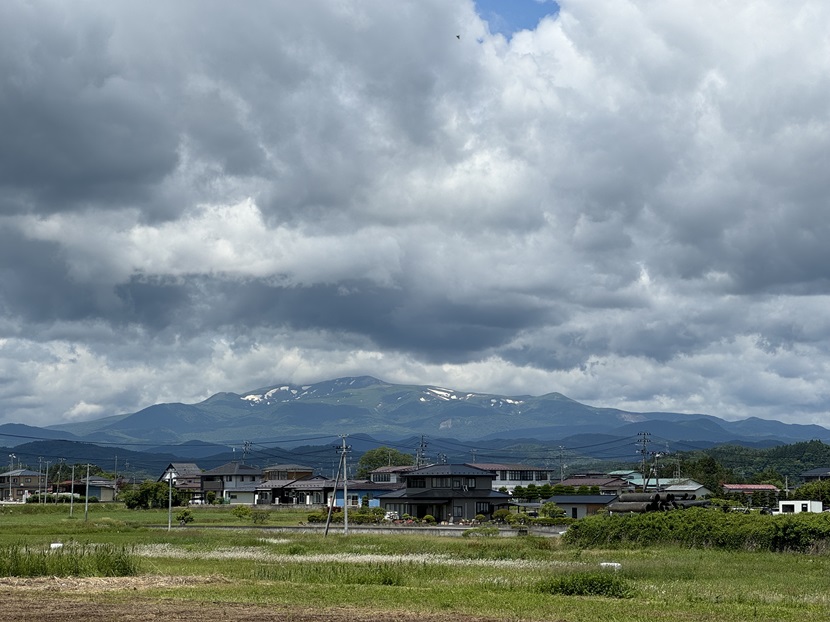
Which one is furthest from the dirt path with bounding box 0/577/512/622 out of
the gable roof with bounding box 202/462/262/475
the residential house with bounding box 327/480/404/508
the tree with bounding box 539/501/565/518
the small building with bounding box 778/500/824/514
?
the gable roof with bounding box 202/462/262/475

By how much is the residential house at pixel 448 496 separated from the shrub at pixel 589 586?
7627cm

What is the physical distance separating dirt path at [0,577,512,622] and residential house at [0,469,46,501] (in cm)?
17164

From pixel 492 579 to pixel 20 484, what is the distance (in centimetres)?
17780

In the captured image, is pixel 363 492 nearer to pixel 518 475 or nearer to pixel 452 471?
pixel 518 475

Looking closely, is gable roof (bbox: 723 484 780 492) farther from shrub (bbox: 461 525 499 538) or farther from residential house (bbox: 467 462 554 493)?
shrub (bbox: 461 525 499 538)

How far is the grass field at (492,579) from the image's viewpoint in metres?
24.6

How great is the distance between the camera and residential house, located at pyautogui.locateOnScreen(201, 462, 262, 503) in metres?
157

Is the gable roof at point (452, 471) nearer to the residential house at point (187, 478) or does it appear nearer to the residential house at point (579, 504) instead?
the residential house at point (579, 504)

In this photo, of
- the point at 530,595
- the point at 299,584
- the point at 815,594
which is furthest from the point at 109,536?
the point at 815,594

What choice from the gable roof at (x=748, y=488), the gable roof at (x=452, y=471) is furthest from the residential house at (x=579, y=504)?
the gable roof at (x=748, y=488)

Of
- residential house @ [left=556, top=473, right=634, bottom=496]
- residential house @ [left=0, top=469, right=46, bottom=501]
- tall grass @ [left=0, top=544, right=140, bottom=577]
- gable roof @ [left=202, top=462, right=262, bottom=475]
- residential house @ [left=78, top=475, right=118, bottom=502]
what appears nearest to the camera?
tall grass @ [left=0, top=544, right=140, bottom=577]

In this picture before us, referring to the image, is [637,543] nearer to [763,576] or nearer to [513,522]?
[763,576]

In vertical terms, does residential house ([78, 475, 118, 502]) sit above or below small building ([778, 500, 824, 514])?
below

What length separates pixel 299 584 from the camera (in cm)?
3053
